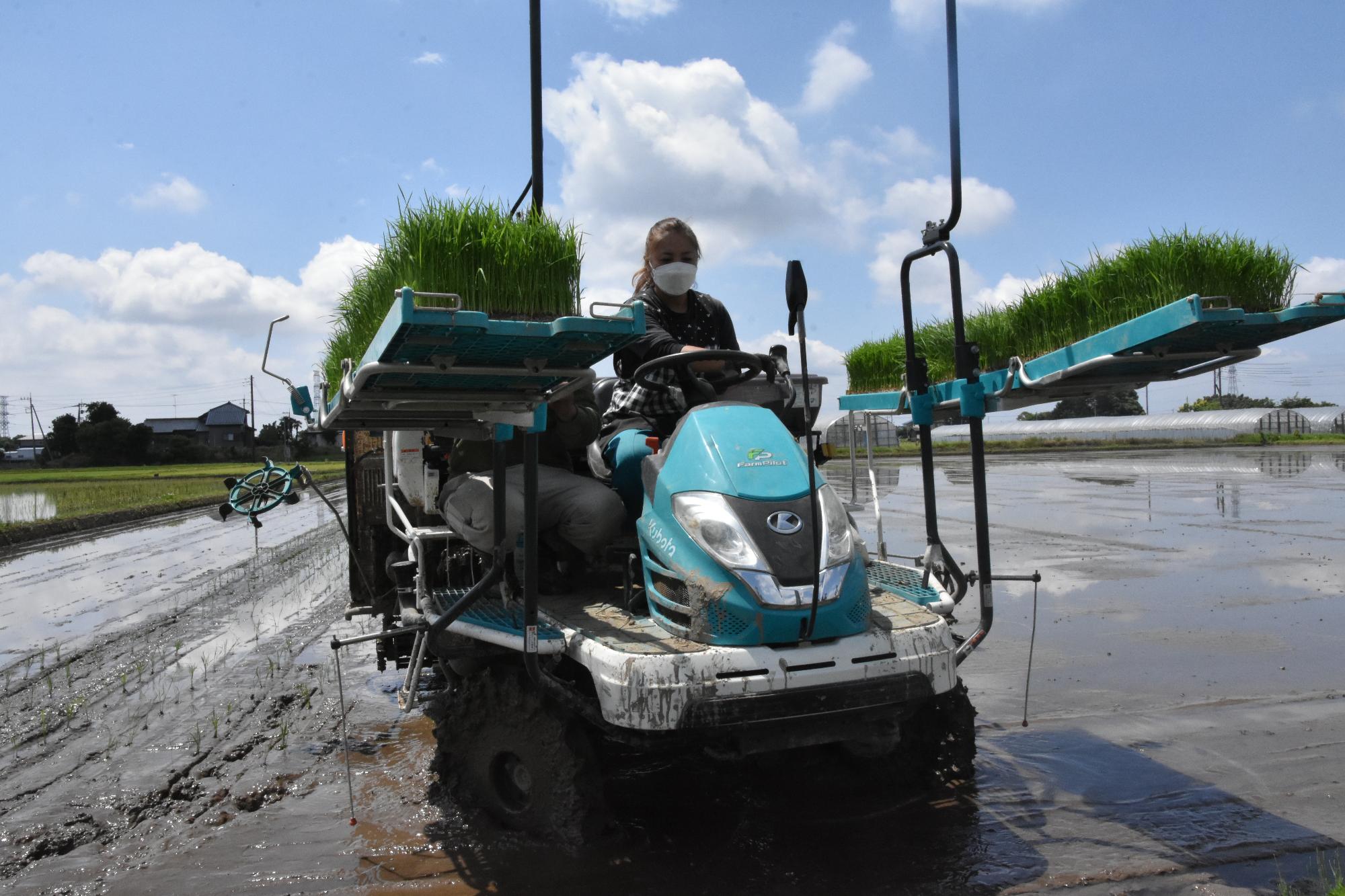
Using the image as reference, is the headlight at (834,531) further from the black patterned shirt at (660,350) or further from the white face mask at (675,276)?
the white face mask at (675,276)

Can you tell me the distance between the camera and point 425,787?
4.22 m

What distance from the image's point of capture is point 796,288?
2.79 m

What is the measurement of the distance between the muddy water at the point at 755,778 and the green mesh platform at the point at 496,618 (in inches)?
28.9

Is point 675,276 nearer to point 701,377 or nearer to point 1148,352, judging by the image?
point 701,377

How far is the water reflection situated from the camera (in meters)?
18.6

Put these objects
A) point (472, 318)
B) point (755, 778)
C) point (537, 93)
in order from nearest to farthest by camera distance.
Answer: point (472, 318), point (755, 778), point (537, 93)

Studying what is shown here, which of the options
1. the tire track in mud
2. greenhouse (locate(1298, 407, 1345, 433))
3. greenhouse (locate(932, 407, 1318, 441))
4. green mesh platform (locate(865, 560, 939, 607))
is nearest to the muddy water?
the tire track in mud

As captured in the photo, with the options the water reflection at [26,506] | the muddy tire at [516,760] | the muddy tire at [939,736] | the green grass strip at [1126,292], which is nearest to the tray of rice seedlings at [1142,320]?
the green grass strip at [1126,292]

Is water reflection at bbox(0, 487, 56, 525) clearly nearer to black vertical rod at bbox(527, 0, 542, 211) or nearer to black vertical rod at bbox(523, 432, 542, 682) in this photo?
black vertical rod at bbox(527, 0, 542, 211)

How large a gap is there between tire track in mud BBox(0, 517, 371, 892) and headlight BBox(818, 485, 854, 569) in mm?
2651

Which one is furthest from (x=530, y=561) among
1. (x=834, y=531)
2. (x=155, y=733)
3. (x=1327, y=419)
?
(x=1327, y=419)

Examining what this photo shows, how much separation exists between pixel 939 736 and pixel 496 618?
1.73 m

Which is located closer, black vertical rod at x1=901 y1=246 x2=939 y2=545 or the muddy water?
the muddy water

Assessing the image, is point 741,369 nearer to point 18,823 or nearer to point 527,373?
point 527,373
